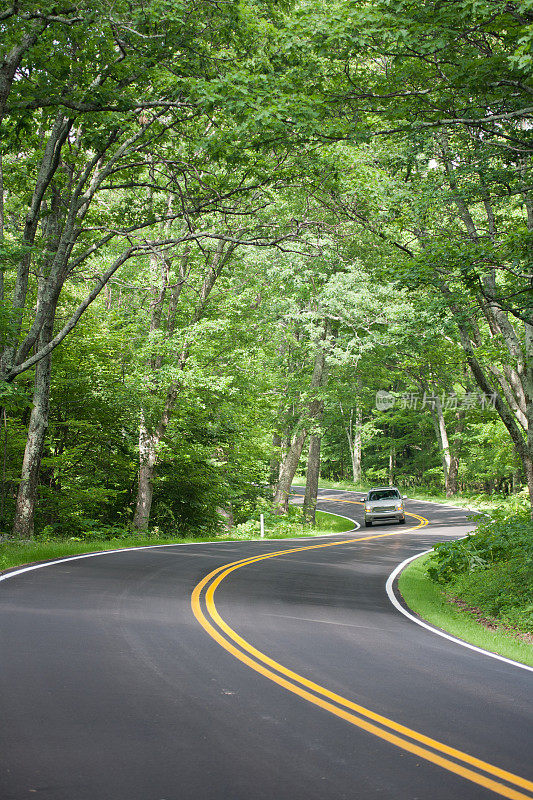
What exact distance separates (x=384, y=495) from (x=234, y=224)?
59.0ft

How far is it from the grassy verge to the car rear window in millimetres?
1865

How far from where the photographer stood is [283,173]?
14.8m

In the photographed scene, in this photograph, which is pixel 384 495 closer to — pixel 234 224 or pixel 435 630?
pixel 234 224

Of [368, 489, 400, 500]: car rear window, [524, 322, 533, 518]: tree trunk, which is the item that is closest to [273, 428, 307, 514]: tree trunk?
[368, 489, 400, 500]: car rear window

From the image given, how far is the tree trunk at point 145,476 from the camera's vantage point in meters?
21.9

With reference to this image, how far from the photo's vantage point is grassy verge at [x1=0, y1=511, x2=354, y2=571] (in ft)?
47.4

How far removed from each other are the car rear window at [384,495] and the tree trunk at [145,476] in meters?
14.8

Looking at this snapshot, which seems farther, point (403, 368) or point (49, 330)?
point (403, 368)

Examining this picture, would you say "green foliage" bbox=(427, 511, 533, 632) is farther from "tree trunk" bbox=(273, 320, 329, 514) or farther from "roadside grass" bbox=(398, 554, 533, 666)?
"tree trunk" bbox=(273, 320, 329, 514)

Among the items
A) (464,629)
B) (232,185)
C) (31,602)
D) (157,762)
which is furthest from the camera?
(232,185)

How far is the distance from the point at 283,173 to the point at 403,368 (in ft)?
78.9

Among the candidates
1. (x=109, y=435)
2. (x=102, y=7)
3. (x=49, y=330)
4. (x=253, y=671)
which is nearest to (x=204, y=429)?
(x=109, y=435)

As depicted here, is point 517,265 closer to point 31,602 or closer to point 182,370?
point 31,602

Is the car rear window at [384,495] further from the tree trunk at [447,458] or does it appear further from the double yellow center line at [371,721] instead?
the double yellow center line at [371,721]
